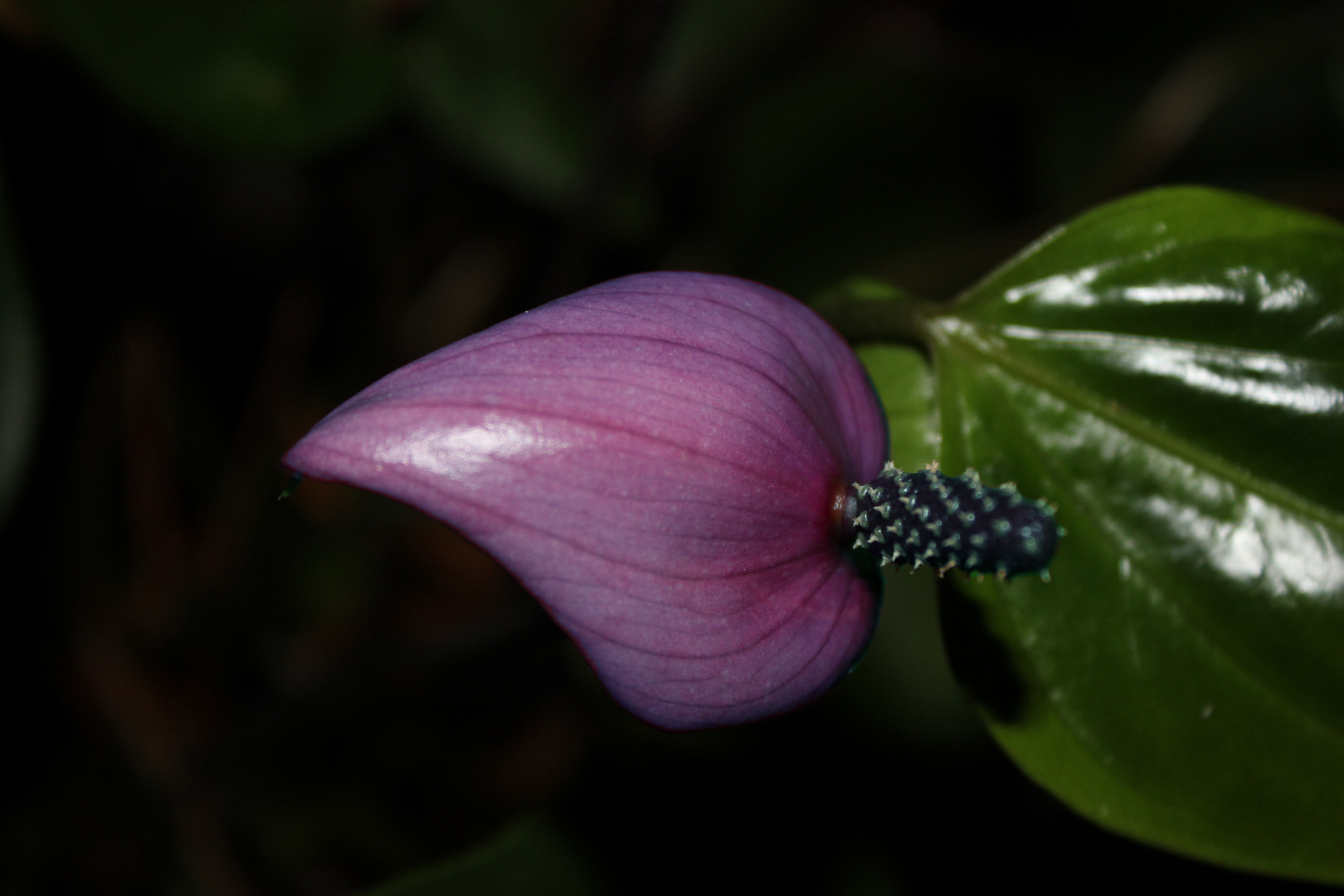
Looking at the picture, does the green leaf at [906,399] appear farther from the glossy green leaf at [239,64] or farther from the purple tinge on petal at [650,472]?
the glossy green leaf at [239,64]

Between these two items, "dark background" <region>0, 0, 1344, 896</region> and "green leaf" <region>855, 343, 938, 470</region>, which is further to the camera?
"dark background" <region>0, 0, 1344, 896</region>

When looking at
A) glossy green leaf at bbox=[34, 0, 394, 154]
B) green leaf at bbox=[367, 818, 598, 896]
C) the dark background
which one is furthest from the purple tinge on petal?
glossy green leaf at bbox=[34, 0, 394, 154]

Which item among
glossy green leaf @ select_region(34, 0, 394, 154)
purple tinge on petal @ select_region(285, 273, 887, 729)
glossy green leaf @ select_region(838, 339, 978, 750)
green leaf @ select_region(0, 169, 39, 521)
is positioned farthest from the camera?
glossy green leaf @ select_region(838, 339, 978, 750)

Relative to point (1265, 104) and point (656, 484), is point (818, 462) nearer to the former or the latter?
point (656, 484)

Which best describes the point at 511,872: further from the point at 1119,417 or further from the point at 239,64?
the point at 239,64

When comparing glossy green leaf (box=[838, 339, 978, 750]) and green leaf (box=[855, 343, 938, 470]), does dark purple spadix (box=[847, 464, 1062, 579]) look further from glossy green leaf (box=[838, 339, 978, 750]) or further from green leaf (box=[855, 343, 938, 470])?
glossy green leaf (box=[838, 339, 978, 750])

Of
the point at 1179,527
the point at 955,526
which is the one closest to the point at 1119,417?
the point at 1179,527
